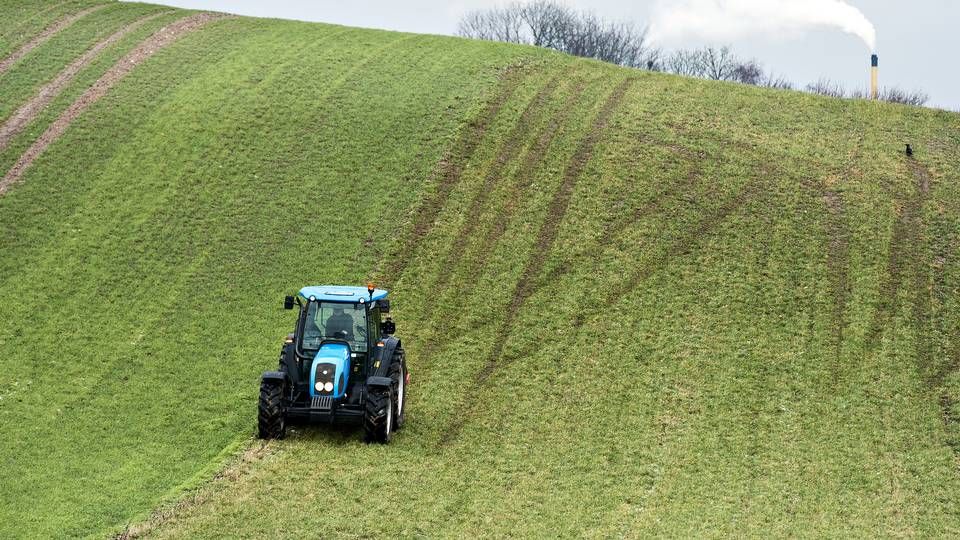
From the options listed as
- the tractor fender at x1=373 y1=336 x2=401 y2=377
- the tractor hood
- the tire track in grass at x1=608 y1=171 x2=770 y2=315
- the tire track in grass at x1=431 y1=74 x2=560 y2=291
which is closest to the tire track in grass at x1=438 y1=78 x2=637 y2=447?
the tractor fender at x1=373 y1=336 x2=401 y2=377

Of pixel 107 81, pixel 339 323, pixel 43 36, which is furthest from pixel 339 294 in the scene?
pixel 43 36

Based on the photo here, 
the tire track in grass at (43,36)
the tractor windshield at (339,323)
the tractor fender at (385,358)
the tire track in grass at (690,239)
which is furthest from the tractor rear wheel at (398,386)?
the tire track in grass at (43,36)

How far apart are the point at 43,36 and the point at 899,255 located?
36.4 m

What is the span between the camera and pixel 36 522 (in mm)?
18797

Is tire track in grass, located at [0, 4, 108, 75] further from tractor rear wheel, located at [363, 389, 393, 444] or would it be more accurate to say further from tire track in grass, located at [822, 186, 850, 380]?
tire track in grass, located at [822, 186, 850, 380]

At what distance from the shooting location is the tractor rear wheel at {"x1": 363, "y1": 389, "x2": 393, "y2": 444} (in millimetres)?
21438

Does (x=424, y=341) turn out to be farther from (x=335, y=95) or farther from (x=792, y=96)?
(x=792, y=96)

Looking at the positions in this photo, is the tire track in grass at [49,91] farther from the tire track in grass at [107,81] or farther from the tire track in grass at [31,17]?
the tire track in grass at [31,17]

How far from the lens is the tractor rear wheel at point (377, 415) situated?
21438 mm

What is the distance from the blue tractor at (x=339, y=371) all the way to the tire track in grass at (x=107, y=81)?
19794mm

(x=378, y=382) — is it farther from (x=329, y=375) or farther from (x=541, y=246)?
(x=541, y=246)

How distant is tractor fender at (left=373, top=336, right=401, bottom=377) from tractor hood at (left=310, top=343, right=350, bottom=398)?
79cm

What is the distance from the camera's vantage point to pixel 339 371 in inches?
853

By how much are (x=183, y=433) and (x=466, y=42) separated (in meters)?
31.5
